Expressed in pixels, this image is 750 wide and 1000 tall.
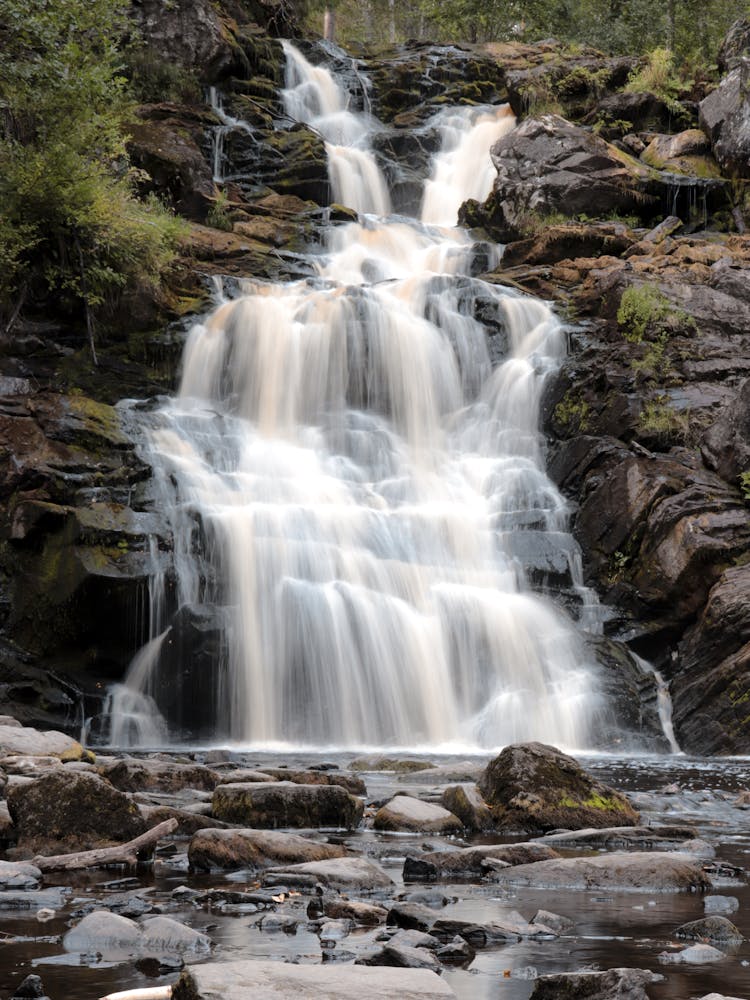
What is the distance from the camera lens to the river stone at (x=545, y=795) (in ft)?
25.5

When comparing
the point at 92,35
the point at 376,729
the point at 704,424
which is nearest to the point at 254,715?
the point at 376,729

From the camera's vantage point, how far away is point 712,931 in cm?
482

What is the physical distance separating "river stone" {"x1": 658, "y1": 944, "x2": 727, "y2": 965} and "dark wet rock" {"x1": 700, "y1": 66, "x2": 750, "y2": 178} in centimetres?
2486

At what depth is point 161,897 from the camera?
5.37m

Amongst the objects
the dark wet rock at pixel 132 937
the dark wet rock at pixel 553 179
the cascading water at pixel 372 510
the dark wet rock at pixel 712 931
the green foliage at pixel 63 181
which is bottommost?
the dark wet rock at pixel 712 931

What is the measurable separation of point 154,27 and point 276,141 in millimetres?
4665

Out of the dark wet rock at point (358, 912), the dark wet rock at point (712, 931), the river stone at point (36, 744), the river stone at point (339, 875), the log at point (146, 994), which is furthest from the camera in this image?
the river stone at point (36, 744)

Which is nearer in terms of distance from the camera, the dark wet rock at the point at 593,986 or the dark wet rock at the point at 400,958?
the dark wet rock at the point at 593,986

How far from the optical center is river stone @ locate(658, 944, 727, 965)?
14.6 ft

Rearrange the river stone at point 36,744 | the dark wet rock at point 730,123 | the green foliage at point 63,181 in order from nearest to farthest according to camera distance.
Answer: the river stone at point 36,744 < the green foliage at point 63,181 < the dark wet rock at point 730,123

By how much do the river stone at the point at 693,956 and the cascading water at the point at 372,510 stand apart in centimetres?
879

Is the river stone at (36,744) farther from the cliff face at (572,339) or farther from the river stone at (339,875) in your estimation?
the cliff face at (572,339)

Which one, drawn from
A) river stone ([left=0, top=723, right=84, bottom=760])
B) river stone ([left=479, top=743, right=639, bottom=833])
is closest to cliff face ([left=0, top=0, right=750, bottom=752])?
river stone ([left=0, top=723, right=84, bottom=760])

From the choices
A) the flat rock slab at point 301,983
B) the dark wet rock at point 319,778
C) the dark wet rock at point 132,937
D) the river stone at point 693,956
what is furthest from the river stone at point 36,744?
the river stone at point 693,956
